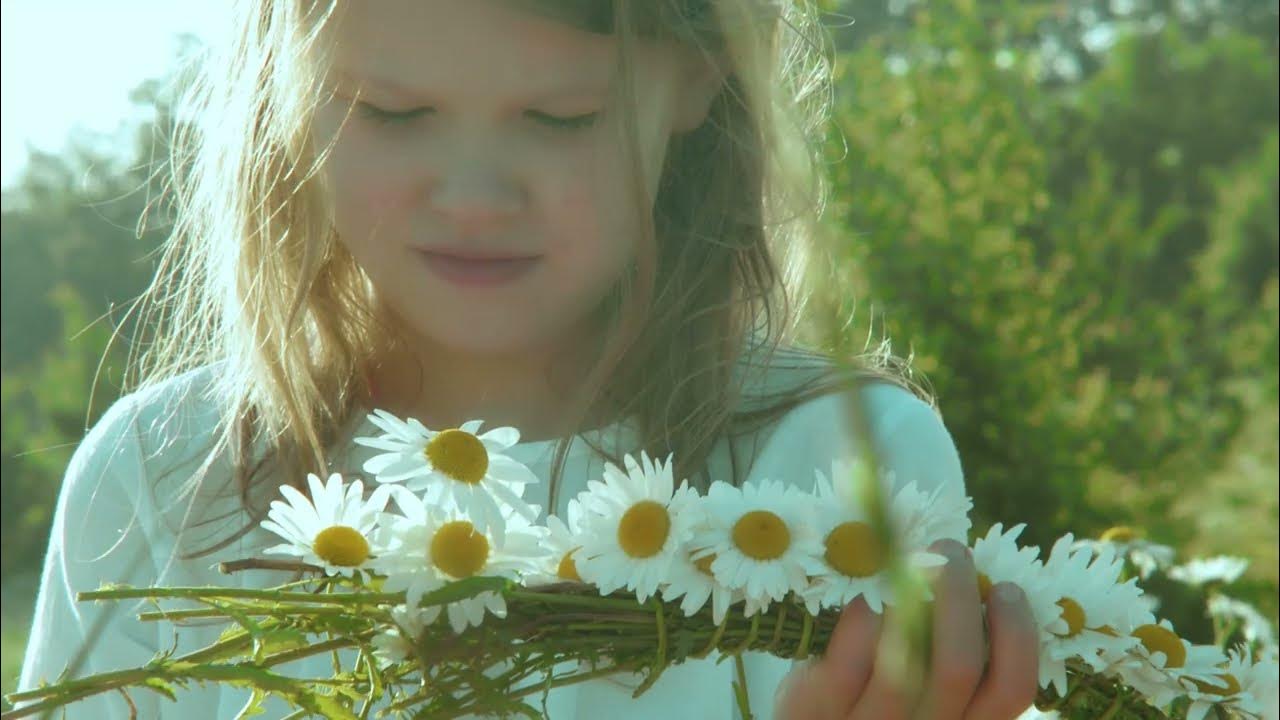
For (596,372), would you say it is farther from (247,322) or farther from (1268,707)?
(1268,707)

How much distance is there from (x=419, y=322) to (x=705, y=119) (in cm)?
38

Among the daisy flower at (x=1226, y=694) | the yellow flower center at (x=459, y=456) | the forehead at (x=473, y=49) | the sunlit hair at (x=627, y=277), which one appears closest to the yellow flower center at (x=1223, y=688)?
the daisy flower at (x=1226, y=694)

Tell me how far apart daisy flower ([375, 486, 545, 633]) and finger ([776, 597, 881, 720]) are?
17cm

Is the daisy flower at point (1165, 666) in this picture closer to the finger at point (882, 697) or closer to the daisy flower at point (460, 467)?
the finger at point (882, 697)

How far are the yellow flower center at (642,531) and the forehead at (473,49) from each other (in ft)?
2.04

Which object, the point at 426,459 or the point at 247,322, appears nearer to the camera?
the point at 426,459

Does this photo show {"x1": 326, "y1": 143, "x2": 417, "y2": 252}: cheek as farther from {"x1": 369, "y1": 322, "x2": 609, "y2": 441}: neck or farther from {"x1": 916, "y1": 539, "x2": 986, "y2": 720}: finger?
{"x1": 916, "y1": 539, "x2": 986, "y2": 720}: finger

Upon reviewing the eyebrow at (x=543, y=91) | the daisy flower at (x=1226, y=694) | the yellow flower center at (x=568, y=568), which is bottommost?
the daisy flower at (x=1226, y=694)

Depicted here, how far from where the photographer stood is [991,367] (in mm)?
4637

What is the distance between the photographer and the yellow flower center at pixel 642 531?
855mm

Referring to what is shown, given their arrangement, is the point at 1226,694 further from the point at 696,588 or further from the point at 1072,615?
the point at 696,588

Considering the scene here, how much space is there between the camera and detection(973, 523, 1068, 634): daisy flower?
3.00 feet

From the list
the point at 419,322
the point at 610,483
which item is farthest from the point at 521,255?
the point at 610,483

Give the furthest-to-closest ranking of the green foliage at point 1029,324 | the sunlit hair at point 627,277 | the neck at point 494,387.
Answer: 1. the green foliage at point 1029,324
2. the neck at point 494,387
3. the sunlit hair at point 627,277
